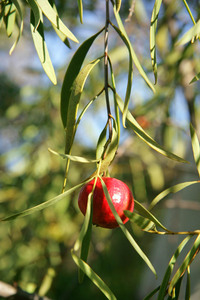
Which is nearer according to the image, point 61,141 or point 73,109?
point 73,109

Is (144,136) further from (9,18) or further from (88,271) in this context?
(9,18)

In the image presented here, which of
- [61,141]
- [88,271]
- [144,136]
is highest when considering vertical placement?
[144,136]

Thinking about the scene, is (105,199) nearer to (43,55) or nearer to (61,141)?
(43,55)

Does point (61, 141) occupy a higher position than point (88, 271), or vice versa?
point (88, 271)

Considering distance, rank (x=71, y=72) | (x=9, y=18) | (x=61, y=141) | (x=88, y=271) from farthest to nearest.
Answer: (x=61, y=141)
(x=9, y=18)
(x=71, y=72)
(x=88, y=271)

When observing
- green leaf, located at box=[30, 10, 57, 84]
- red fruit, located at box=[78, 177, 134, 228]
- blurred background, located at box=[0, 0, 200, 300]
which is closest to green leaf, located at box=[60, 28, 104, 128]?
green leaf, located at box=[30, 10, 57, 84]

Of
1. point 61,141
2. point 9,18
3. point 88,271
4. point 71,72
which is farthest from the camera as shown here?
point 61,141

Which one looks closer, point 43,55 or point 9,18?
point 43,55

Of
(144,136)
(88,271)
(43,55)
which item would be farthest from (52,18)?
(88,271)

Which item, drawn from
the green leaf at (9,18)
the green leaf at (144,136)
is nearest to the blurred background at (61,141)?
the green leaf at (9,18)

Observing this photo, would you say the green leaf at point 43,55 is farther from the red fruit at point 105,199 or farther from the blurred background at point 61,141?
the blurred background at point 61,141

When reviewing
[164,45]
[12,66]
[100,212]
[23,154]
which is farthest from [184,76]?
[12,66]

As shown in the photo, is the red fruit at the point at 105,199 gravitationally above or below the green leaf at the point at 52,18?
below

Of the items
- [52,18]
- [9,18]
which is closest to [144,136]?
[52,18]
